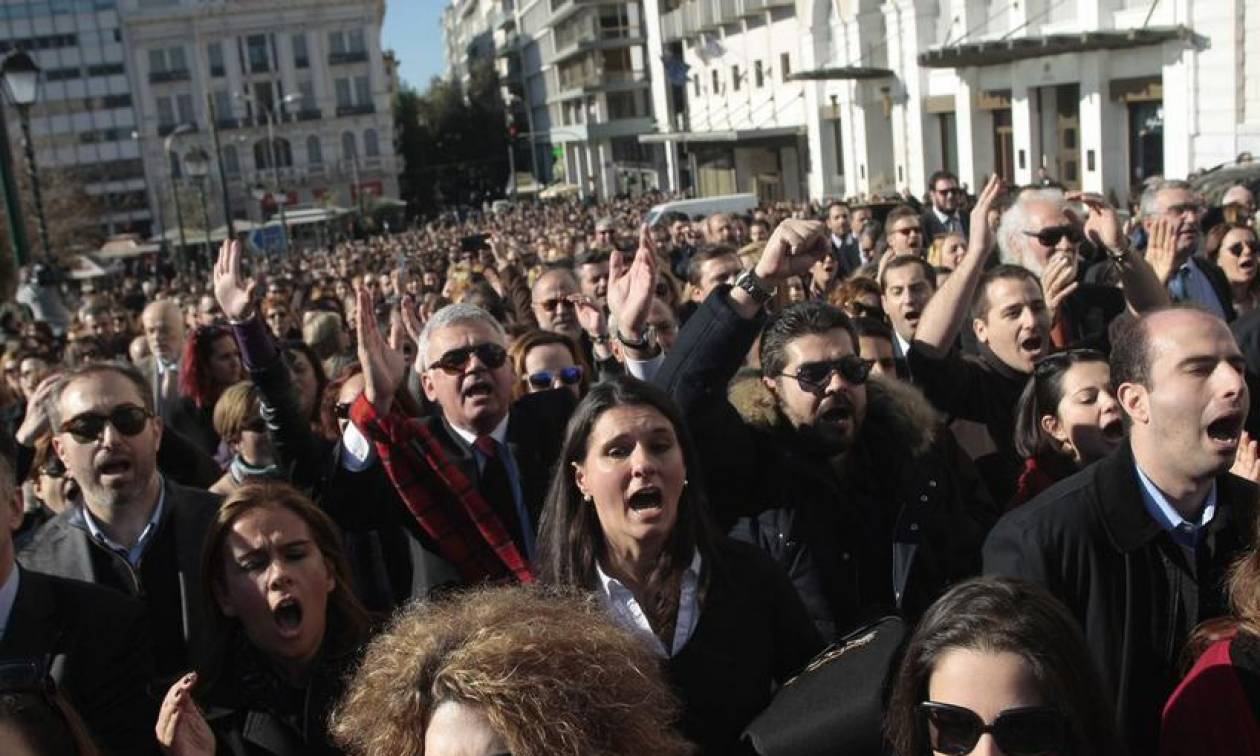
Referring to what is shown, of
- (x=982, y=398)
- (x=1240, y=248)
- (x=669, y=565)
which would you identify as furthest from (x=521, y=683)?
(x=1240, y=248)

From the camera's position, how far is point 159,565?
3873mm

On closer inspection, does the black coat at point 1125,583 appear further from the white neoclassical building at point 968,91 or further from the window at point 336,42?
the window at point 336,42

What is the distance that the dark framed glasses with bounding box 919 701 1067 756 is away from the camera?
232 centimetres

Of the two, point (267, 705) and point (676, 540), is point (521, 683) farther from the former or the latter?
point (267, 705)

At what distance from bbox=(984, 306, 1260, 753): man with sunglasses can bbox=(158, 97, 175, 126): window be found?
296ft

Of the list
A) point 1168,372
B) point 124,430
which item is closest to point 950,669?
point 1168,372

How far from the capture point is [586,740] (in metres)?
2.12

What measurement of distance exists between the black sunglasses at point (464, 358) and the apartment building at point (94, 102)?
3500 inches

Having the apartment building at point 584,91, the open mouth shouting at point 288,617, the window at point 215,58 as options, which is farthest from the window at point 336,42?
the open mouth shouting at point 288,617

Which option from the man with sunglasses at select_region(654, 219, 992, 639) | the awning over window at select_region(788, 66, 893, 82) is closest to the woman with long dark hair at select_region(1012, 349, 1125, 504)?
the man with sunglasses at select_region(654, 219, 992, 639)

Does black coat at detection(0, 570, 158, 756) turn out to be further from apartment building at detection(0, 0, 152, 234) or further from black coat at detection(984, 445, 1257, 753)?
apartment building at detection(0, 0, 152, 234)

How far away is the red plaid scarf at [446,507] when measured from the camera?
3.84 m

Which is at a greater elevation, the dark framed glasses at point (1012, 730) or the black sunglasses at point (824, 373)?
the black sunglasses at point (824, 373)

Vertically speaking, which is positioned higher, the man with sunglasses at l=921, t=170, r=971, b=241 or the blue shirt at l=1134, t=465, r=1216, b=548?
the man with sunglasses at l=921, t=170, r=971, b=241
